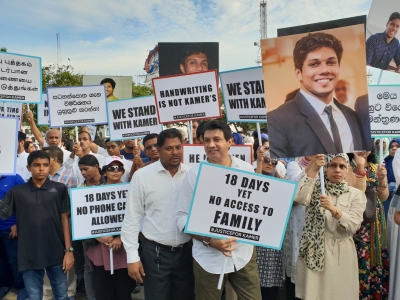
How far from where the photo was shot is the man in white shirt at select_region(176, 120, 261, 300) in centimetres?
272

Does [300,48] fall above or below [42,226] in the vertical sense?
above

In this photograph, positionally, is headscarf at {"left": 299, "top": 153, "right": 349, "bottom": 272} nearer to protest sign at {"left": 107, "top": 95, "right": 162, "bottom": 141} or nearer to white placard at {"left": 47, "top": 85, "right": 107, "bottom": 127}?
protest sign at {"left": 107, "top": 95, "right": 162, "bottom": 141}

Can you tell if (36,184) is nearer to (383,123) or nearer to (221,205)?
(221,205)

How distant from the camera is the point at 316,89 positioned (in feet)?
9.56

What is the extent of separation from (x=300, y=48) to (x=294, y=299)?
111 inches

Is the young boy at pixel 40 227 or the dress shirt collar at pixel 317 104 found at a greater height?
the dress shirt collar at pixel 317 104

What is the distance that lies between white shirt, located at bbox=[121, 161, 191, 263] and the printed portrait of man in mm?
3553

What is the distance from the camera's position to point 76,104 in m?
5.51

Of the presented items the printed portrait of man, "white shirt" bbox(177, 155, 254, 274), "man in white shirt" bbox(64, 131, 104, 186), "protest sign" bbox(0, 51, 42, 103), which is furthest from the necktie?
"protest sign" bbox(0, 51, 42, 103)

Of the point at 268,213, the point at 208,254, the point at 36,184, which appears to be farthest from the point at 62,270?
the point at 268,213

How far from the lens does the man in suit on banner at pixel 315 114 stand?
9.41 ft

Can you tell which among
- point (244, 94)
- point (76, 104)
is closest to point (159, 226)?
point (244, 94)

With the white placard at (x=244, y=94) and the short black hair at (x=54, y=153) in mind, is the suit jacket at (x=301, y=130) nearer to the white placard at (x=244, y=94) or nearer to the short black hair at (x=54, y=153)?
the white placard at (x=244, y=94)

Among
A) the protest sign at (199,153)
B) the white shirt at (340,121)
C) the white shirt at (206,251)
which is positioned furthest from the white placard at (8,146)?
the white shirt at (340,121)
